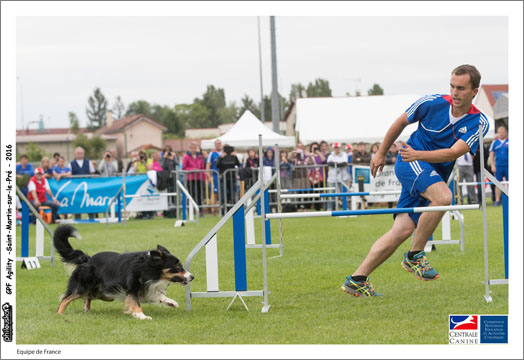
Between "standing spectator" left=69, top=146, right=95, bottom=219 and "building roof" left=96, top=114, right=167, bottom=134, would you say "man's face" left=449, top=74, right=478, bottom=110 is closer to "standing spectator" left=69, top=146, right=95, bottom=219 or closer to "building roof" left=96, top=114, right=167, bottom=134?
"standing spectator" left=69, top=146, right=95, bottom=219

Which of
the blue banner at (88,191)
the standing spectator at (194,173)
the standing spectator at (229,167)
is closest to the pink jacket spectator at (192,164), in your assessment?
the standing spectator at (194,173)

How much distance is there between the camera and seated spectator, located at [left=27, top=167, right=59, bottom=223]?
15742 millimetres

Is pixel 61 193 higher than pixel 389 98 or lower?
lower

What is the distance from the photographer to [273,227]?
1334 cm

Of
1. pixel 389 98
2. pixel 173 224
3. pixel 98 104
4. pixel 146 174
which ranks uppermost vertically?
pixel 98 104

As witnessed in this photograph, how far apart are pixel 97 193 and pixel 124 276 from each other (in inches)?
464

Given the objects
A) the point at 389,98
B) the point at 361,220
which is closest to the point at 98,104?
the point at 389,98

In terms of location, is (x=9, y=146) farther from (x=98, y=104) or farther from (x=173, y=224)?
(x=98, y=104)

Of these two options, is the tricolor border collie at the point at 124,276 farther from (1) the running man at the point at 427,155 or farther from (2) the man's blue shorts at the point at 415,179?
Result: (2) the man's blue shorts at the point at 415,179

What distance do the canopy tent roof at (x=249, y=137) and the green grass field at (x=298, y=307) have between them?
9902mm

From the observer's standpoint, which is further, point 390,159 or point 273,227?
point 390,159

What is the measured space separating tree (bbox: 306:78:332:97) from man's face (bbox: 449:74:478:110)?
99951 mm

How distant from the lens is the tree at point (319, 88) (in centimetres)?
10525

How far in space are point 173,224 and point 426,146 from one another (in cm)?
1020
